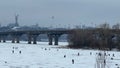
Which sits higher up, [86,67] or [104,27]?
[104,27]

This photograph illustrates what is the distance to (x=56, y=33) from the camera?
16638 cm

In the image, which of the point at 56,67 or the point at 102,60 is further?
the point at 56,67

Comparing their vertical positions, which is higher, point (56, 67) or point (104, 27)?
point (104, 27)

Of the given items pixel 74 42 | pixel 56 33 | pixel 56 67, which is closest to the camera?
pixel 56 67

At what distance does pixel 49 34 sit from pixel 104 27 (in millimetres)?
47784

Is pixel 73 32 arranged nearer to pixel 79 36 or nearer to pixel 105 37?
pixel 79 36

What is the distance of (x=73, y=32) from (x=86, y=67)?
304 ft

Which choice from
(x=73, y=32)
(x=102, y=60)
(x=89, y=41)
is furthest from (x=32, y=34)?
(x=102, y=60)

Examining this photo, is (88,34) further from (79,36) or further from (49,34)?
(49,34)

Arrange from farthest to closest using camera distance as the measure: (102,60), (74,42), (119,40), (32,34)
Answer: (32,34) → (74,42) → (119,40) → (102,60)

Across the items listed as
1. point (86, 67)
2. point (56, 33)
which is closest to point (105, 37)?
point (56, 33)

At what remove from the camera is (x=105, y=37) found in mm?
122875

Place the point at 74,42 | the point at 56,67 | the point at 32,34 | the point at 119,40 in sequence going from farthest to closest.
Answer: the point at 32,34
the point at 74,42
the point at 119,40
the point at 56,67

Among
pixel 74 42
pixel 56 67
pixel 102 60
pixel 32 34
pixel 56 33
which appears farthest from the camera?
pixel 32 34
